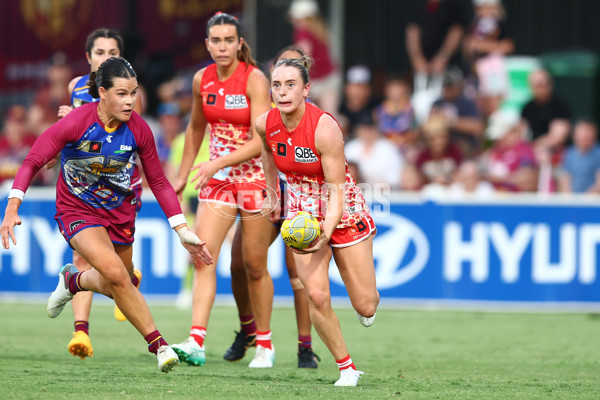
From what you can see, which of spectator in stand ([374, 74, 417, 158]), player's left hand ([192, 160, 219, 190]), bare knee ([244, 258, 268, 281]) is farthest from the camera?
spectator in stand ([374, 74, 417, 158])

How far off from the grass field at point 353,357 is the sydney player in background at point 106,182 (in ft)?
1.98

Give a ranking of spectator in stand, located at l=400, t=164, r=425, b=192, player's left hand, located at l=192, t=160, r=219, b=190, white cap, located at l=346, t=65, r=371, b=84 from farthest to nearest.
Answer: white cap, located at l=346, t=65, r=371, b=84 → spectator in stand, located at l=400, t=164, r=425, b=192 → player's left hand, located at l=192, t=160, r=219, b=190

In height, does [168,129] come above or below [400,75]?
below

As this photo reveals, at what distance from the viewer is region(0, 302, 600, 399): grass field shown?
656cm

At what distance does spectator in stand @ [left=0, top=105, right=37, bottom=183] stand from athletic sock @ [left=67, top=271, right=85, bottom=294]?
28.3 ft

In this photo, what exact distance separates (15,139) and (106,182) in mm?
9720

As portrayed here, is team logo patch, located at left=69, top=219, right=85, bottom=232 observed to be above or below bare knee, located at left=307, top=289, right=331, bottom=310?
above

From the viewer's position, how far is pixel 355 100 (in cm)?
1562

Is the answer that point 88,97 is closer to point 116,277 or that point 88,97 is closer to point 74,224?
point 74,224

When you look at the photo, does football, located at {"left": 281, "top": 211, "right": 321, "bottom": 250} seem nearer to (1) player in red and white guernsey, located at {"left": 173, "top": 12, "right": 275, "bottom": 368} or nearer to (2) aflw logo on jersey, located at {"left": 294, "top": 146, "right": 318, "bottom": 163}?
(2) aflw logo on jersey, located at {"left": 294, "top": 146, "right": 318, "bottom": 163}

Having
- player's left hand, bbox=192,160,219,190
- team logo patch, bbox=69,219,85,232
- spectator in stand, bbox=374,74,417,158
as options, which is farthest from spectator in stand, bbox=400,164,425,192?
team logo patch, bbox=69,219,85,232

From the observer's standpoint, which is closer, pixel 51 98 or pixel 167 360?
pixel 167 360

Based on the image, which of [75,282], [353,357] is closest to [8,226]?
[75,282]

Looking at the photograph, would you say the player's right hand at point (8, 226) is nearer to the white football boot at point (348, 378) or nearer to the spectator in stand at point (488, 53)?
the white football boot at point (348, 378)
